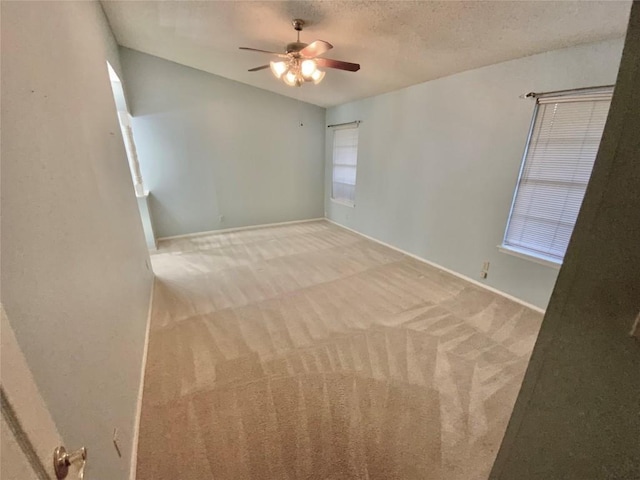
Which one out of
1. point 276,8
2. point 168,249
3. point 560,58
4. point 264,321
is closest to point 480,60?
point 560,58

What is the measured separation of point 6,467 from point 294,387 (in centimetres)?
159

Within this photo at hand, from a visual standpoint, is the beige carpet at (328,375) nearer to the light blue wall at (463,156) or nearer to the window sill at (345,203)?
the light blue wall at (463,156)

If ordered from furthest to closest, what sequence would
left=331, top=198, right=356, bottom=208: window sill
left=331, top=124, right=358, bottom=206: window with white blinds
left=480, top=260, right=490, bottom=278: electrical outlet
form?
left=331, top=198, right=356, bottom=208: window sill < left=331, top=124, right=358, bottom=206: window with white blinds < left=480, top=260, right=490, bottom=278: electrical outlet

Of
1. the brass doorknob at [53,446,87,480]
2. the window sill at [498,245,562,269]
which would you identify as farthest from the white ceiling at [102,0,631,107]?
the brass doorknob at [53,446,87,480]

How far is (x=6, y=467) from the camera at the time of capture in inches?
13.2

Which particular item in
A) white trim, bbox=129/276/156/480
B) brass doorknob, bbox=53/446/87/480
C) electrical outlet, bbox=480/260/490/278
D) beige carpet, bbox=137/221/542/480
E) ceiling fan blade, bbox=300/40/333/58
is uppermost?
ceiling fan blade, bbox=300/40/333/58

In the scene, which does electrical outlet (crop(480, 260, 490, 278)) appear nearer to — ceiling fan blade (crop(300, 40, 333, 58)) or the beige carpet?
the beige carpet

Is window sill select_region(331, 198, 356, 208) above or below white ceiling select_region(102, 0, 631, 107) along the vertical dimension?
below

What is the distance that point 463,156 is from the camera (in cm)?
304

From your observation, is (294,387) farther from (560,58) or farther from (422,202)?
(560,58)

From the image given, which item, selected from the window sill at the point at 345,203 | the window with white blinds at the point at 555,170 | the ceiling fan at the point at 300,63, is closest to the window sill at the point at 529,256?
the window with white blinds at the point at 555,170

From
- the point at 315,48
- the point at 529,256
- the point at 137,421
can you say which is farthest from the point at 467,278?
the point at 137,421

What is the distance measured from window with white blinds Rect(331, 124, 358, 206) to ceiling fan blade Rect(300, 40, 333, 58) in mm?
2606

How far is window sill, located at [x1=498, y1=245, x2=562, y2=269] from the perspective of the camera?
2441 millimetres
